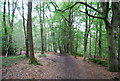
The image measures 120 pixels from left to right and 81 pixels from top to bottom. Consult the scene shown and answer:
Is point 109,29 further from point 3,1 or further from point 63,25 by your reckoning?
point 63,25

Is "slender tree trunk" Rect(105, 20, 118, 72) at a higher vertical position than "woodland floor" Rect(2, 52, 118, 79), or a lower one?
higher

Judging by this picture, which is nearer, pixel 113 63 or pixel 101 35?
pixel 113 63

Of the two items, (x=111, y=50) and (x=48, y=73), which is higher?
(x=111, y=50)

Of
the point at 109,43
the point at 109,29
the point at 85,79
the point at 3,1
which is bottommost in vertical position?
the point at 85,79

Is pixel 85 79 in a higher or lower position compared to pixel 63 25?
lower

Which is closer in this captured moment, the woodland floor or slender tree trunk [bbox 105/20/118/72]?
the woodland floor

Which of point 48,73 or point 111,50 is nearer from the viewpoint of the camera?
point 48,73

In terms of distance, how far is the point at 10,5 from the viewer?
42.8 ft

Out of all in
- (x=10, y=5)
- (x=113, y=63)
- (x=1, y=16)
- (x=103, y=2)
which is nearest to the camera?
(x=113, y=63)

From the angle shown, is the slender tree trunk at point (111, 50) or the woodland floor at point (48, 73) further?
the slender tree trunk at point (111, 50)

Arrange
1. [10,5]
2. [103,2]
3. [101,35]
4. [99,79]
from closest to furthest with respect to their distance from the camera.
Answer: [99,79] → [103,2] → [10,5] → [101,35]

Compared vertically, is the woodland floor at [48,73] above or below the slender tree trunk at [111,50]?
below

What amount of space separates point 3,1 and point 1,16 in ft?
9.23

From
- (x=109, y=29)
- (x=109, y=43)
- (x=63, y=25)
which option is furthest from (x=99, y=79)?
(x=63, y=25)
